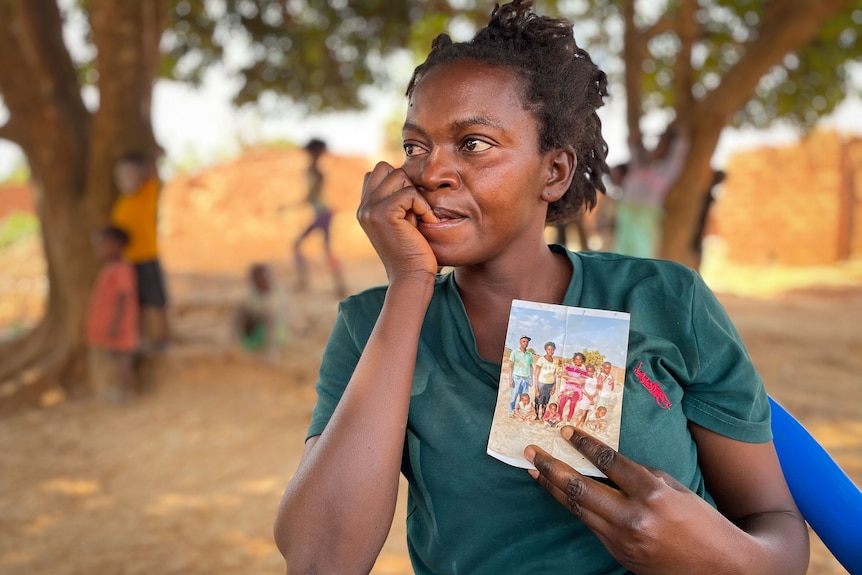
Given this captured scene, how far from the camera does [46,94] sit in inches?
243

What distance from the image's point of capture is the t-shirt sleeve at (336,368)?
1520mm

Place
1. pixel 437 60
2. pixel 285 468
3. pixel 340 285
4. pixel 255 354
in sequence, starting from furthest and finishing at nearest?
pixel 340 285 < pixel 255 354 < pixel 285 468 < pixel 437 60

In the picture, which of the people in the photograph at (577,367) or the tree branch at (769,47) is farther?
the tree branch at (769,47)

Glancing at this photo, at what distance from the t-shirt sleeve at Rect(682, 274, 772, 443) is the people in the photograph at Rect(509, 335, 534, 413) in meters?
0.31

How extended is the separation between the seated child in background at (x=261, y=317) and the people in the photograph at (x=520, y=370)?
212 inches

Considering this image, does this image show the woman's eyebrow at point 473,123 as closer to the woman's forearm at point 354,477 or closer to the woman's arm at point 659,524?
the woman's forearm at point 354,477

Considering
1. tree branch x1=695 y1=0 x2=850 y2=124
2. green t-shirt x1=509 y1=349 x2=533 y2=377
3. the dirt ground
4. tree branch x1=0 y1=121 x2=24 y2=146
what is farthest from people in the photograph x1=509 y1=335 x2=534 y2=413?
tree branch x1=0 y1=121 x2=24 y2=146

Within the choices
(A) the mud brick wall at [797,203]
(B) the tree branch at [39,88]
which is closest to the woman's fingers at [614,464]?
(B) the tree branch at [39,88]

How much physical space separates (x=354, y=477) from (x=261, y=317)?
545 cm

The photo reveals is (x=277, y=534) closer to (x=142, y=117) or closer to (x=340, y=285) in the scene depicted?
(x=142, y=117)

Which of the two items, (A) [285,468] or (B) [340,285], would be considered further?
(B) [340,285]

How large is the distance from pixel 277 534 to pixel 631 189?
5637 mm

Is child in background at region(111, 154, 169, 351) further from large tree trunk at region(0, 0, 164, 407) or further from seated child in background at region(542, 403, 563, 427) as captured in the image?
seated child in background at region(542, 403, 563, 427)

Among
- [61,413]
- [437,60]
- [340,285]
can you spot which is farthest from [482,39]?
[340,285]
